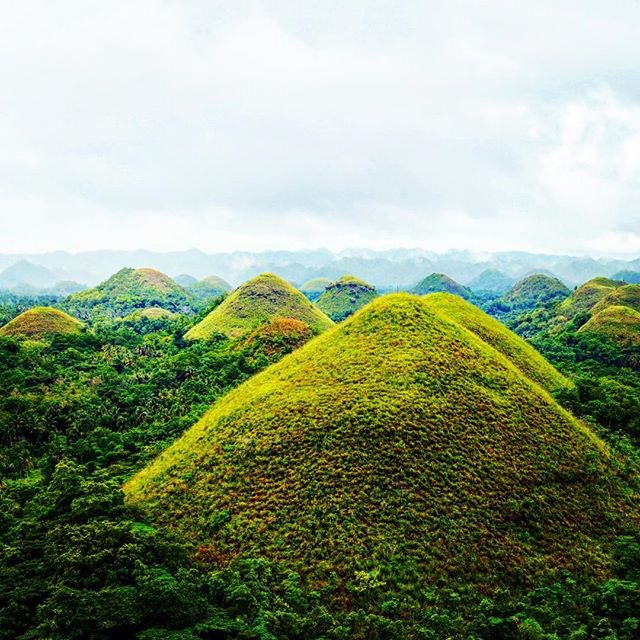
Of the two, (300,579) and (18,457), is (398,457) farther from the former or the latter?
(18,457)

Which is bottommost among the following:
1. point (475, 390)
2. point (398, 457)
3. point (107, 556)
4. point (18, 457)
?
point (18, 457)

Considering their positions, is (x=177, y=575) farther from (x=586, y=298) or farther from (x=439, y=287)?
(x=439, y=287)

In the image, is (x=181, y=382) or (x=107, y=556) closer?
(x=107, y=556)

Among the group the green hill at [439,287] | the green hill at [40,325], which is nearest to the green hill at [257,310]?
the green hill at [40,325]

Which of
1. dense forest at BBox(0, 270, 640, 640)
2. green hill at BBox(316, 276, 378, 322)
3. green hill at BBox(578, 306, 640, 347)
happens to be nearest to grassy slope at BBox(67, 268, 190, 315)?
green hill at BBox(316, 276, 378, 322)

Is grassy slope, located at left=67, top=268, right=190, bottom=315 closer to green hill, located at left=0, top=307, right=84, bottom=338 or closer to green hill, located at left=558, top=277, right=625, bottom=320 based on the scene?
green hill, located at left=0, top=307, right=84, bottom=338

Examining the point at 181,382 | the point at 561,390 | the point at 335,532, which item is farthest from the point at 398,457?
the point at 181,382

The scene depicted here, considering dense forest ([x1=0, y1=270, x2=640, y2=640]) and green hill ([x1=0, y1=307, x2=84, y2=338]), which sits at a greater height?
green hill ([x1=0, y1=307, x2=84, y2=338])
